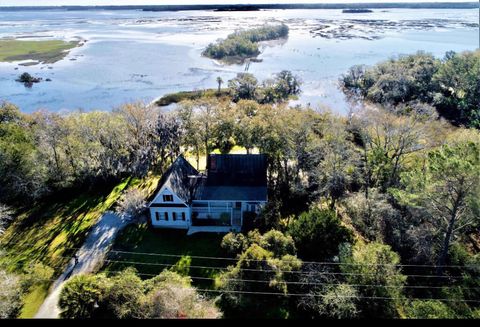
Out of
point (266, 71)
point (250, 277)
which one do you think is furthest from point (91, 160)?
point (266, 71)

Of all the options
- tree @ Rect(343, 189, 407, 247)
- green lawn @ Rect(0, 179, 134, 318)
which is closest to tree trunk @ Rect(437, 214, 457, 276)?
tree @ Rect(343, 189, 407, 247)

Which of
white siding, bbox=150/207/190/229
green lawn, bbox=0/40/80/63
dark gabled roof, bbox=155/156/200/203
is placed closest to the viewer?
dark gabled roof, bbox=155/156/200/203

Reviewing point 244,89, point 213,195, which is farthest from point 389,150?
point 244,89

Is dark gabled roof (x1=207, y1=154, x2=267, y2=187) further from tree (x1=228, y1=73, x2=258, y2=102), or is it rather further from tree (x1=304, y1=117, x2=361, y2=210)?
tree (x1=228, y1=73, x2=258, y2=102)

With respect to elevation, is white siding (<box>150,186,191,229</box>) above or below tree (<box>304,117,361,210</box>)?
below

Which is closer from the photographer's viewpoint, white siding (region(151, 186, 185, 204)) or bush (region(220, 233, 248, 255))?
bush (region(220, 233, 248, 255))

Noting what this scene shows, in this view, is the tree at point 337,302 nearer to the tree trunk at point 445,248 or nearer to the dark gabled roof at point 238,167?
the tree trunk at point 445,248

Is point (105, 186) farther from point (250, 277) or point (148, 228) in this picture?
point (250, 277)
